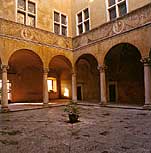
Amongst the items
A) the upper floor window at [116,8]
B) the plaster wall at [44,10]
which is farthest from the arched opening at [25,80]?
the upper floor window at [116,8]

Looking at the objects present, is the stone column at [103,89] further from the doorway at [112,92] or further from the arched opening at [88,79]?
the arched opening at [88,79]

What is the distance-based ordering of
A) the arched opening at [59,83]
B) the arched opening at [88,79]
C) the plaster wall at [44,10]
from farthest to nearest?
the arched opening at [59,83] → the arched opening at [88,79] → the plaster wall at [44,10]

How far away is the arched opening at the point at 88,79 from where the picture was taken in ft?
56.1

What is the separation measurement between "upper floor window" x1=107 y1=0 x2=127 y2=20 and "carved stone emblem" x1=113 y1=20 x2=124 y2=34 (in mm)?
1338

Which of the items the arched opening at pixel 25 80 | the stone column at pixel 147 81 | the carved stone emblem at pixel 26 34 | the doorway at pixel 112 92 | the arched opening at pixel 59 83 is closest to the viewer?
the stone column at pixel 147 81

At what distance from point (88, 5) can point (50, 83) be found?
413 inches

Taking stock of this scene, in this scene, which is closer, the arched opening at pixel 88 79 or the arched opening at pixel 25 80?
the arched opening at pixel 88 79

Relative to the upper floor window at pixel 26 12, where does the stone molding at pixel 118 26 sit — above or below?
below

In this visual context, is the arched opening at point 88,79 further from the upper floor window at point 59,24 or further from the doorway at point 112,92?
the upper floor window at point 59,24

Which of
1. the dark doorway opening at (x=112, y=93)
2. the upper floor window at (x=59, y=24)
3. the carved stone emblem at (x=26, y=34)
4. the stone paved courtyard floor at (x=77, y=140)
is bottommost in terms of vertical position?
the stone paved courtyard floor at (x=77, y=140)

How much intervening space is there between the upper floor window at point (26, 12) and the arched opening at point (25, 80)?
382cm

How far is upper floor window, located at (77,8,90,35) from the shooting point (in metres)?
15.3

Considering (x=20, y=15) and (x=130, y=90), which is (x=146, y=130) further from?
(x=20, y=15)

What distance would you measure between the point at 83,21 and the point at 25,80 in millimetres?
8266
